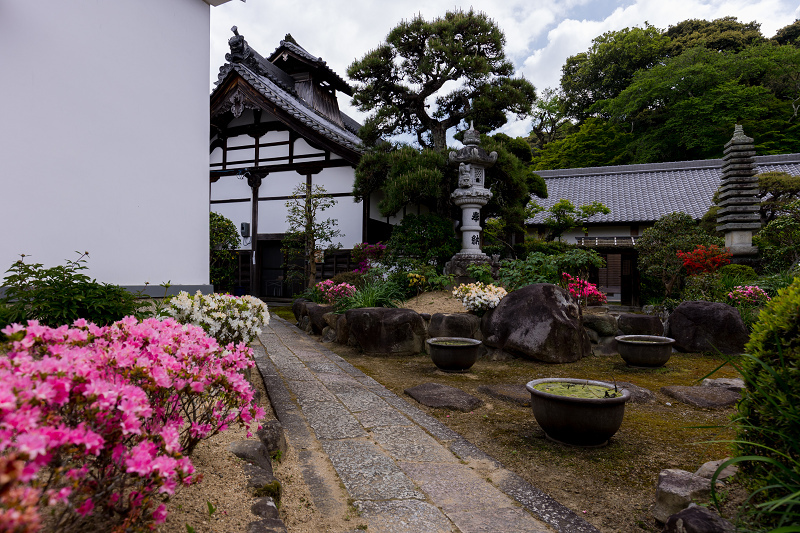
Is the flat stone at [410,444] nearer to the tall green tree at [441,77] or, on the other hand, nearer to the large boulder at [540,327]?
the large boulder at [540,327]

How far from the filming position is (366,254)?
11969mm

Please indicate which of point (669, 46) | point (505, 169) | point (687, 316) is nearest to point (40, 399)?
point (687, 316)

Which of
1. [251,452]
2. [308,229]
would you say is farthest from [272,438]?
[308,229]

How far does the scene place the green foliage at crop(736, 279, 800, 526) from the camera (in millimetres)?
1684

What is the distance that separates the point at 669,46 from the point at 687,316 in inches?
1073

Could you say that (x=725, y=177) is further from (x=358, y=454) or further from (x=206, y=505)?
(x=206, y=505)

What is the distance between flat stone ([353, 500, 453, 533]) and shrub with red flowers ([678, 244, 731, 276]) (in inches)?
432

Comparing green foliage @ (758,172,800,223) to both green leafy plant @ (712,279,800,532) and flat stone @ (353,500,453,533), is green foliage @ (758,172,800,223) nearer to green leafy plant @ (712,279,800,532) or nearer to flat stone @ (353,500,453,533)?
green leafy plant @ (712,279,800,532)

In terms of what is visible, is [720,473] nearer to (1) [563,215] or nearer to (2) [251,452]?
(2) [251,452]

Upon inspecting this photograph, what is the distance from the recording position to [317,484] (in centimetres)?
271

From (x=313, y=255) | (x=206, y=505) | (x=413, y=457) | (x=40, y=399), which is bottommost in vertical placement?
(x=413, y=457)

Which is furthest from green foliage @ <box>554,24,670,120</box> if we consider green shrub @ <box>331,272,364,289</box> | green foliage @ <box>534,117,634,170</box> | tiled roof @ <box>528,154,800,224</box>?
green shrub @ <box>331,272,364,289</box>

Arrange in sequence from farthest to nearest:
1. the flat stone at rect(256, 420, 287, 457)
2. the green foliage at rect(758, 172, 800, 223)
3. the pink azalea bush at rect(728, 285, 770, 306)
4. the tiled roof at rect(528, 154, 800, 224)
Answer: the tiled roof at rect(528, 154, 800, 224), the green foliage at rect(758, 172, 800, 223), the pink azalea bush at rect(728, 285, 770, 306), the flat stone at rect(256, 420, 287, 457)

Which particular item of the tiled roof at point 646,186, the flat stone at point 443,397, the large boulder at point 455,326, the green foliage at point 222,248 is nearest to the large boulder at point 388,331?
the large boulder at point 455,326
